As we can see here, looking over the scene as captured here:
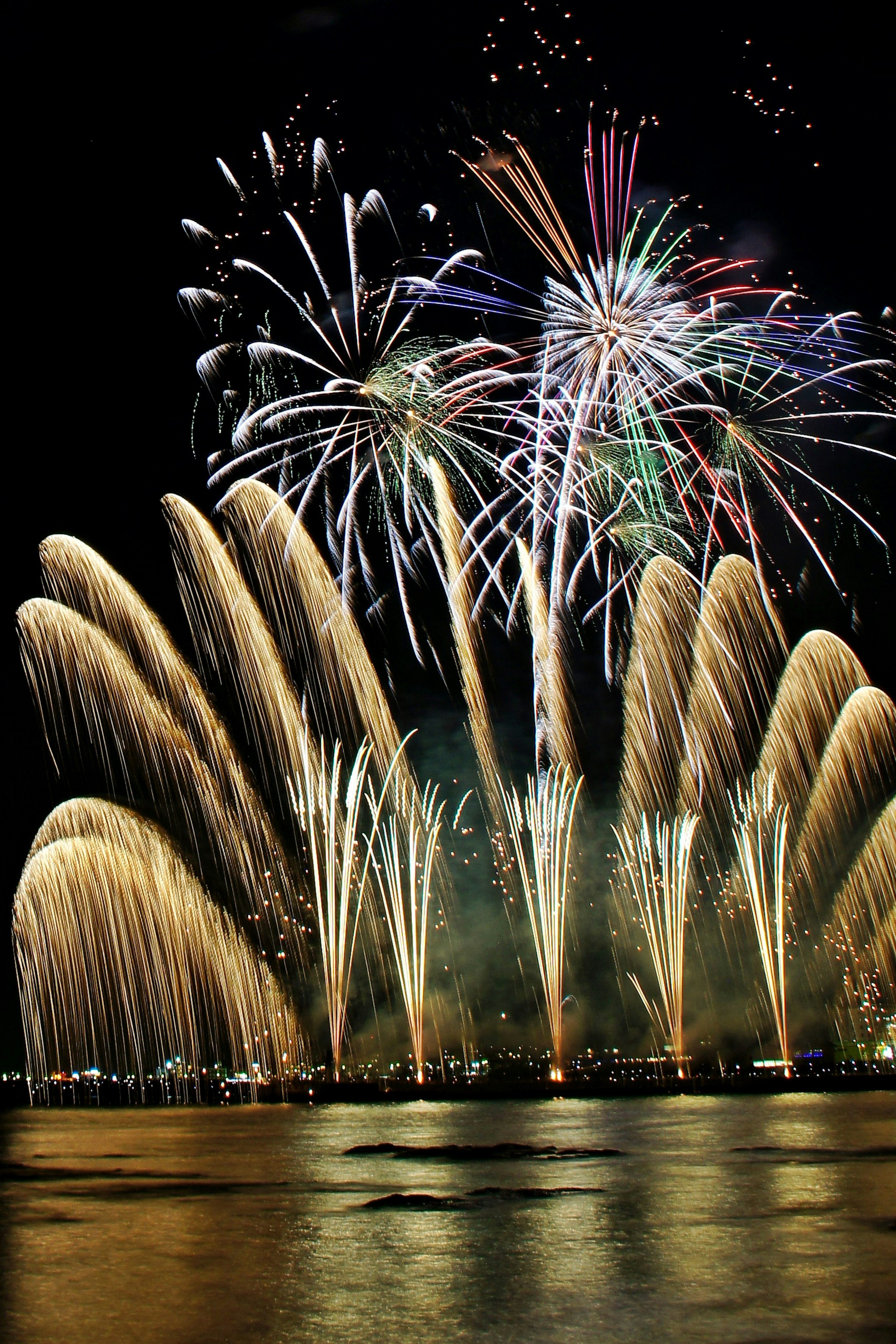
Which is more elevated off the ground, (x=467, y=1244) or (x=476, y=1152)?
(x=467, y=1244)

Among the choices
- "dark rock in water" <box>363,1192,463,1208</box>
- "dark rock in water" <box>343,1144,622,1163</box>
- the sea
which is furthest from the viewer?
"dark rock in water" <box>343,1144,622,1163</box>

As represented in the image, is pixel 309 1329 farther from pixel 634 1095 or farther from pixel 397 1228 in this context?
pixel 634 1095

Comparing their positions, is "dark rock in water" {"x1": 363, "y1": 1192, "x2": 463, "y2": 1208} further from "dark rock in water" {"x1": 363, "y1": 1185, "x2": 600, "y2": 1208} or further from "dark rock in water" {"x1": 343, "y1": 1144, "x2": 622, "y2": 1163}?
"dark rock in water" {"x1": 343, "y1": 1144, "x2": 622, "y2": 1163}

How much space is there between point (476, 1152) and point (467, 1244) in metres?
14.4

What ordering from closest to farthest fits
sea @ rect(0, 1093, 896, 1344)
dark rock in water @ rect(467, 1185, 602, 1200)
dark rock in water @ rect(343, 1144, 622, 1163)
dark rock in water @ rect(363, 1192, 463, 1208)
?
sea @ rect(0, 1093, 896, 1344), dark rock in water @ rect(363, 1192, 463, 1208), dark rock in water @ rect(467, 1185, 602, 1200), dark rock in water @ rect(343, 1144, 622, 1163)

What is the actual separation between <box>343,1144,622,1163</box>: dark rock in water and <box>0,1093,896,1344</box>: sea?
15 centimetres

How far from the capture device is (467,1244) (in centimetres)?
1292

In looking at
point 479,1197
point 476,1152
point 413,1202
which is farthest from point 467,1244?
point 476,1152

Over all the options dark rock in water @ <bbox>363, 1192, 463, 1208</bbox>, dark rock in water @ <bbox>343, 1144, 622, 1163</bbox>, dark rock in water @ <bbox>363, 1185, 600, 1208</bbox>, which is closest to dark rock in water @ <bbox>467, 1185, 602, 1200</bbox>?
dark rock in water @ <bbox>363, 1185, 600, 1208</bbox>

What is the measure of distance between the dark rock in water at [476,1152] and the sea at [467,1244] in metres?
0.15

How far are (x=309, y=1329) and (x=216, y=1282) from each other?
2.48 metres

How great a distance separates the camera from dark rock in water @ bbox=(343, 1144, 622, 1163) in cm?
2450

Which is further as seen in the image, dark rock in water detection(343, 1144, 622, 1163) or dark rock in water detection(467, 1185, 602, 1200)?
dark rock in water detection(343, 1144, 622, 1163)

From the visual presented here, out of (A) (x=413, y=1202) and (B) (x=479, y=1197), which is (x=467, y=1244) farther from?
(B) (x=479, y=1197)
